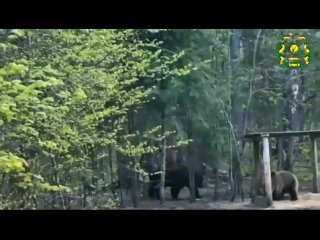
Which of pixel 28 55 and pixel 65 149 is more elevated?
pixel 28 55

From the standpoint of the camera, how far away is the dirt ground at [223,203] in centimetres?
398

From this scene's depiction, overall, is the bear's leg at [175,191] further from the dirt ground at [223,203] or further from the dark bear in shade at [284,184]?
the dark bear in shade at [284,184]

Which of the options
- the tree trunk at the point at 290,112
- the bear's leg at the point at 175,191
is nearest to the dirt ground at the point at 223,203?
the bear's leg at the point at 175,191

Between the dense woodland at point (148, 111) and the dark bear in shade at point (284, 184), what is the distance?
7cm

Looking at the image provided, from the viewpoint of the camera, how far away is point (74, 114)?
4.09 m

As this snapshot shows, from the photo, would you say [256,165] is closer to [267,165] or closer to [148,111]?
[267,165]

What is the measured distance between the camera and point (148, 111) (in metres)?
4.11

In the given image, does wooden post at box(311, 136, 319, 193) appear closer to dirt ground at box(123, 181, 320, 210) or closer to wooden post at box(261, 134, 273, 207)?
dirt ground at box(123, 181, 320, 210)

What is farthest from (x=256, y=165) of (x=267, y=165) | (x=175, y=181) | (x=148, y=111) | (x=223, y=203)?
(x=148, y=111)

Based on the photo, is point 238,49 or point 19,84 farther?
point 238,49
